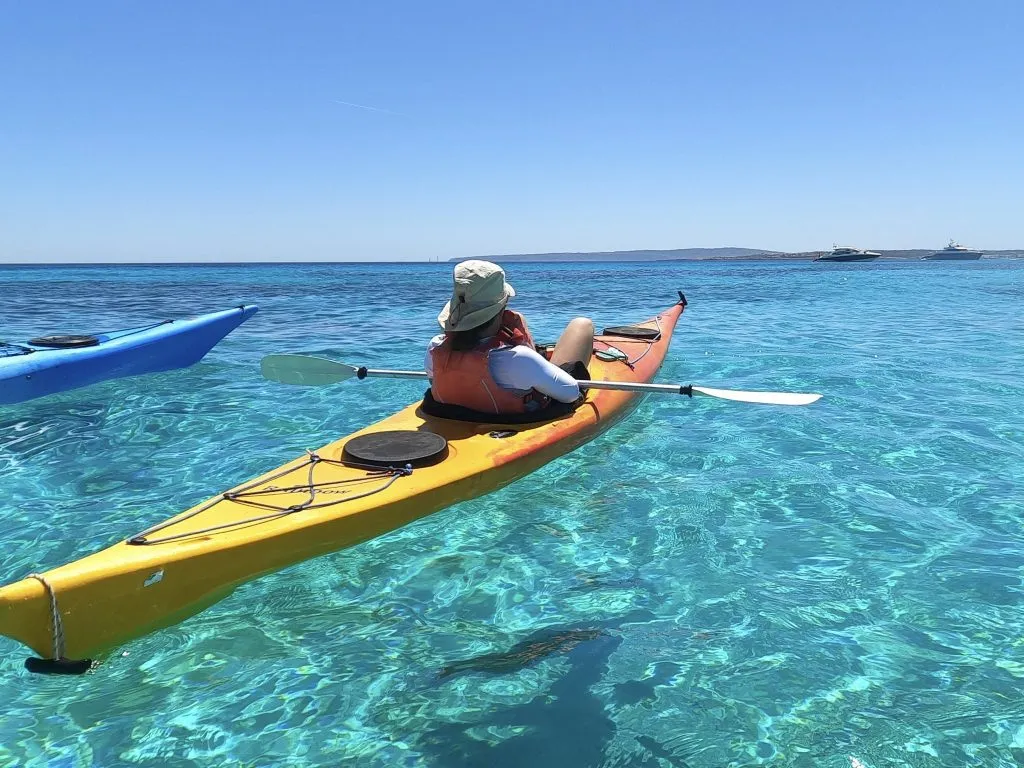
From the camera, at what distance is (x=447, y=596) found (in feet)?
13.0

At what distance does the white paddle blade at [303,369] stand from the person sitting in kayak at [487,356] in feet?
5.10

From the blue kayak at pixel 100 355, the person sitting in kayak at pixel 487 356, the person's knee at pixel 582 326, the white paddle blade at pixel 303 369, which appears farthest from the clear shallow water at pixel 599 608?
the person's knee at pixel 582 326

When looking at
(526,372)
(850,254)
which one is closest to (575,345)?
(526,372)

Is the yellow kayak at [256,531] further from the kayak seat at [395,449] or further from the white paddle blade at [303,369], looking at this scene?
the white paddle blade at [303,369]

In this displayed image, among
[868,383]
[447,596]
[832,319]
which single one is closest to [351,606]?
[447,596]

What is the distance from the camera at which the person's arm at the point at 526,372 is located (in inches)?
189

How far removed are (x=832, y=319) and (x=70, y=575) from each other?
A: 765 inches

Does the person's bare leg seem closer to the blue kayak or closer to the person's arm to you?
the person's arm

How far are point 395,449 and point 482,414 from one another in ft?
3.20

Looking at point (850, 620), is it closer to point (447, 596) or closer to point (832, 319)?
point (447, 596)

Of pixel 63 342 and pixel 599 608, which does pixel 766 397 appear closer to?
pixel 599 608

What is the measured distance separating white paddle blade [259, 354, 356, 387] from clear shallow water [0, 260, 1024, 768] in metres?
0.76

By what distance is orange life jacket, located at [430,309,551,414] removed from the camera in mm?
4816

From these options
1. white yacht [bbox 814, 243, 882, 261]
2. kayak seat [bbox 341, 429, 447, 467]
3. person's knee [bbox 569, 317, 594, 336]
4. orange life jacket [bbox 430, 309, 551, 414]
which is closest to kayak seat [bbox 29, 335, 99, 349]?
orange life jacket [bbox 430, 309, 551, 414]
